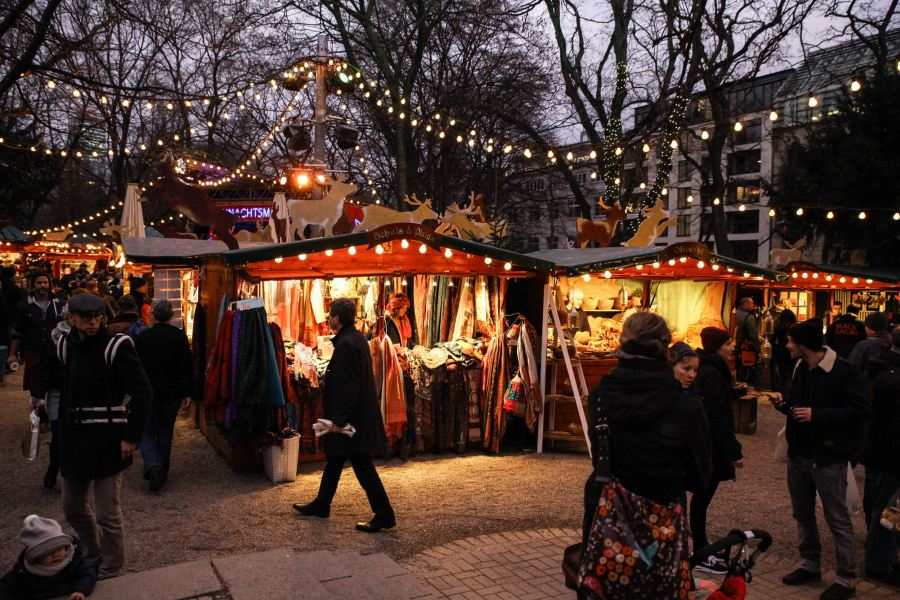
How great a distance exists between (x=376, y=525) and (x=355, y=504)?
748 mm

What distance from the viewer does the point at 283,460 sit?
676cm

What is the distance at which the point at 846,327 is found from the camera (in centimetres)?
912

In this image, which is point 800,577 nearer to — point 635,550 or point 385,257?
point 635,550

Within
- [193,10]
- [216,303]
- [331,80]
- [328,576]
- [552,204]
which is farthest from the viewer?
[552,204]

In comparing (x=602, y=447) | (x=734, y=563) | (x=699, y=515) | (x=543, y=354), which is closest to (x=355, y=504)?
(x=699, y=515)

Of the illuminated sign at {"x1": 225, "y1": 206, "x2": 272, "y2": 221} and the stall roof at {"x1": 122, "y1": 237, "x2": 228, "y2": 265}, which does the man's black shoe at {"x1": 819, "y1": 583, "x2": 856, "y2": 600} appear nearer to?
the stall roof at {"x1": 122, "y1": 237, "x2": 228, "y2": 265}

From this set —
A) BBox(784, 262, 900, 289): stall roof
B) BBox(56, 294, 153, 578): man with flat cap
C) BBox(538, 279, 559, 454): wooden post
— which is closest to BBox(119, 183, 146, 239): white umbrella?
BBox(538, 279, 559, 454): wooden post

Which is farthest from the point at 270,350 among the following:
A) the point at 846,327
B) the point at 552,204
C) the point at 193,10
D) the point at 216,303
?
A: the point at 552,204

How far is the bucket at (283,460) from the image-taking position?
6730 mm

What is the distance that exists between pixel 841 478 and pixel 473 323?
4.98 meters

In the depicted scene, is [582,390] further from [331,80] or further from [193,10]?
[193,10]

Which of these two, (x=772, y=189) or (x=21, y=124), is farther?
(x=772, y=189)

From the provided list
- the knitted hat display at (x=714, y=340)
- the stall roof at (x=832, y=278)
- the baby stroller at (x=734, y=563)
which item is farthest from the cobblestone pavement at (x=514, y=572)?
the stall roof at (x=832, y=278)

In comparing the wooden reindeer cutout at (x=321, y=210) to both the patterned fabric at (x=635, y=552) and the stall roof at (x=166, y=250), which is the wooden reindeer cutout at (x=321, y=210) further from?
the patterned fabric at (x=635, y=552)
